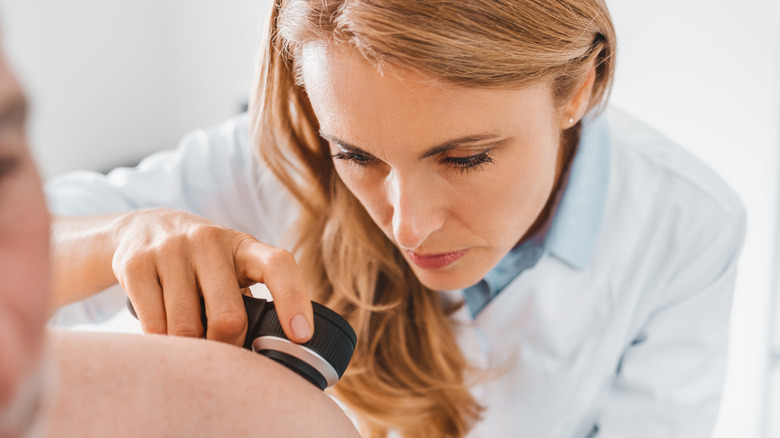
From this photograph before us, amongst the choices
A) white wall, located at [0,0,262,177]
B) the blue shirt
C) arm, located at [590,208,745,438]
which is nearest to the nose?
the blue shirt

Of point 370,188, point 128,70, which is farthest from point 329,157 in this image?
point 128,70

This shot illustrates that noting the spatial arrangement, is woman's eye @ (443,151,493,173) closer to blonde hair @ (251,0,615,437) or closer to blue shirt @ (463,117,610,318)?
blonde hair @ (251,0,615,437)

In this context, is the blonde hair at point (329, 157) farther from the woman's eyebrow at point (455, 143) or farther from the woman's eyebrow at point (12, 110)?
the woman's eyebrow at point (12, 110)

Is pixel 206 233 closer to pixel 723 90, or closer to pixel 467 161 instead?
pixel 467 161

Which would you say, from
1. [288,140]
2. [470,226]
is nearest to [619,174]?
[470,226]

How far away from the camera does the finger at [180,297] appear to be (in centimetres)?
44

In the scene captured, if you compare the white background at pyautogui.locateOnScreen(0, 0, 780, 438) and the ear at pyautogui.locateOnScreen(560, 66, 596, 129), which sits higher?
the ear at pyautogui.locateOnScreen(560, 66, 596, 129)

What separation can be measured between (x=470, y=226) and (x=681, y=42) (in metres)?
0.62

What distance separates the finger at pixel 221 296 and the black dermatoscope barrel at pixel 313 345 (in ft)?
0.04

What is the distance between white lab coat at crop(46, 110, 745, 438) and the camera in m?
0.80

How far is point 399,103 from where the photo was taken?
50 cm

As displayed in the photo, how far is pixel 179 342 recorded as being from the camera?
36 cm

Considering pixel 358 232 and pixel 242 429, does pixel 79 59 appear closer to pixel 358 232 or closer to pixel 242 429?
pixel 358 232

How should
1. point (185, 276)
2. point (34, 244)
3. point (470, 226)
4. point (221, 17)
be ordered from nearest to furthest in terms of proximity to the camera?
point (34, 244) → point (185, 276) → point (470, 226) → point (221, 17)
